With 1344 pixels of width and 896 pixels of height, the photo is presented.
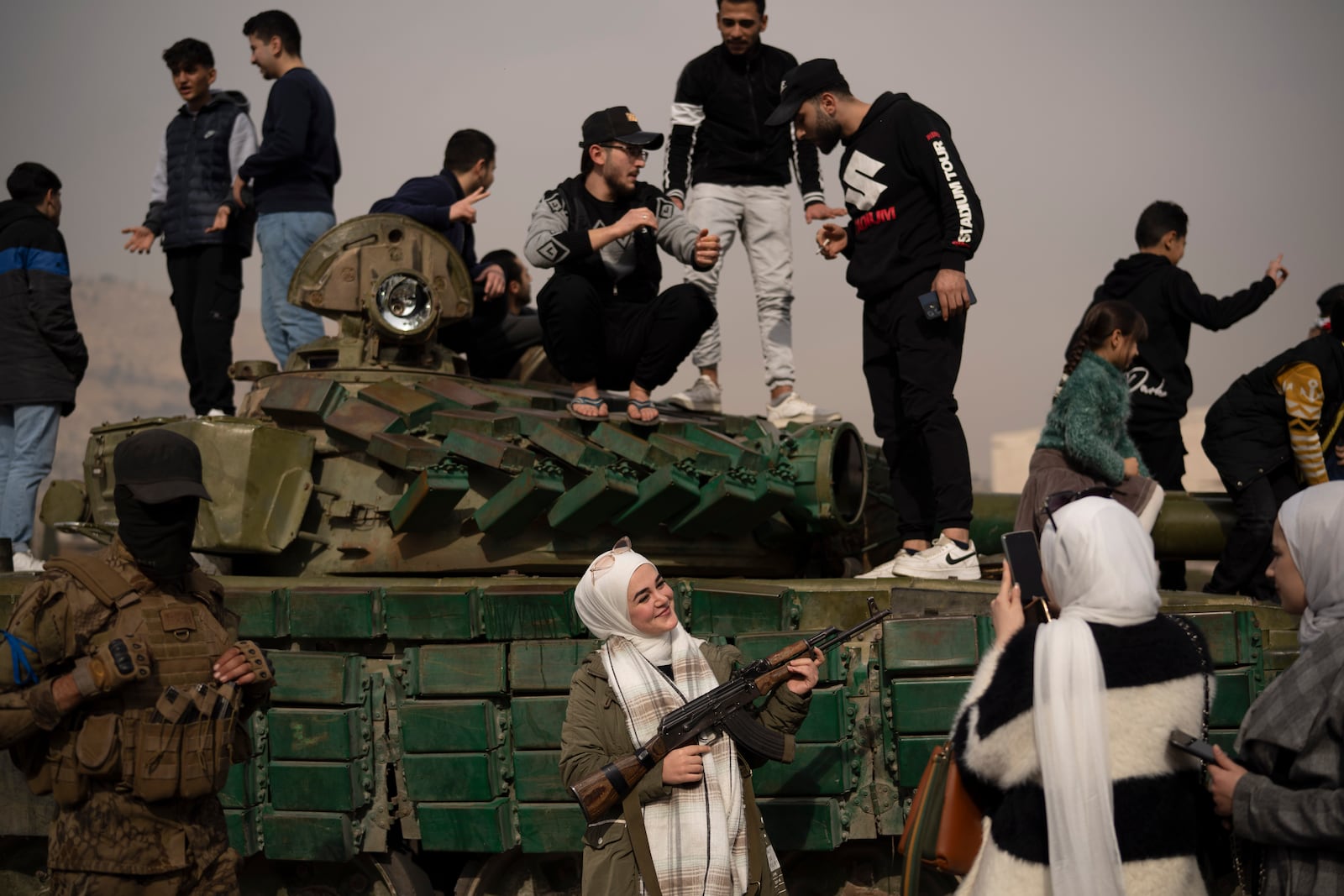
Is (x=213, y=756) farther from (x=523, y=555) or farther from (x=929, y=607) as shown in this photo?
(x=929, y=607)

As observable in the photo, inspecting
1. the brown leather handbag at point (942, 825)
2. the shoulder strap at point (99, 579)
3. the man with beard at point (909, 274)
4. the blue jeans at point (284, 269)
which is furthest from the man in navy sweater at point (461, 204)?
the brown leather handbag at point (942, 825)

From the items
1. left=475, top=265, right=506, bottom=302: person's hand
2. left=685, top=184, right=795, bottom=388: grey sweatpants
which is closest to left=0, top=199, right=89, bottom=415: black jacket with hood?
left=475, top=265, right=506, bottom=302: person's hand

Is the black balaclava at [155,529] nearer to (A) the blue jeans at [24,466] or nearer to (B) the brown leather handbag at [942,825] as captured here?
(B) the brown leather handbag at [942,825]

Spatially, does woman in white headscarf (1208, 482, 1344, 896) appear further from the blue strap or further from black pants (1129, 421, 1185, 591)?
black pants (1129, 421, 1185, 591)

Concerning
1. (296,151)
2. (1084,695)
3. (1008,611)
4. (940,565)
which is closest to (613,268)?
(940,565)

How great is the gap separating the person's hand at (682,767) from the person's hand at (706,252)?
122 inches

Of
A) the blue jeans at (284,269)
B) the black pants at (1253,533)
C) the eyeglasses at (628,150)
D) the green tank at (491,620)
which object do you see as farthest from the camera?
the blue jeans at (284,269)

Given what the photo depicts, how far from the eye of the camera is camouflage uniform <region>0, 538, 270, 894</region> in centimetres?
440

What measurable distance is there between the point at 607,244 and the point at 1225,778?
14.5ft

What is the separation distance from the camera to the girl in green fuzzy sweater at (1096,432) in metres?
6.24

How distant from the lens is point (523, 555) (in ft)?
22.4

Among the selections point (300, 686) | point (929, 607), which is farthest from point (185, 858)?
point (929, 607)

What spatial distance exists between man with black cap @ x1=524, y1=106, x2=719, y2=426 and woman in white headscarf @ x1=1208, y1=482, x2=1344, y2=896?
386cm

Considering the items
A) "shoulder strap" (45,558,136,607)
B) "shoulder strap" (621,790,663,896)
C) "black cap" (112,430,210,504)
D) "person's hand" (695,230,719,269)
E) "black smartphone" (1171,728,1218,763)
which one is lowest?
"shoulder strap" (621,790,663,896)
